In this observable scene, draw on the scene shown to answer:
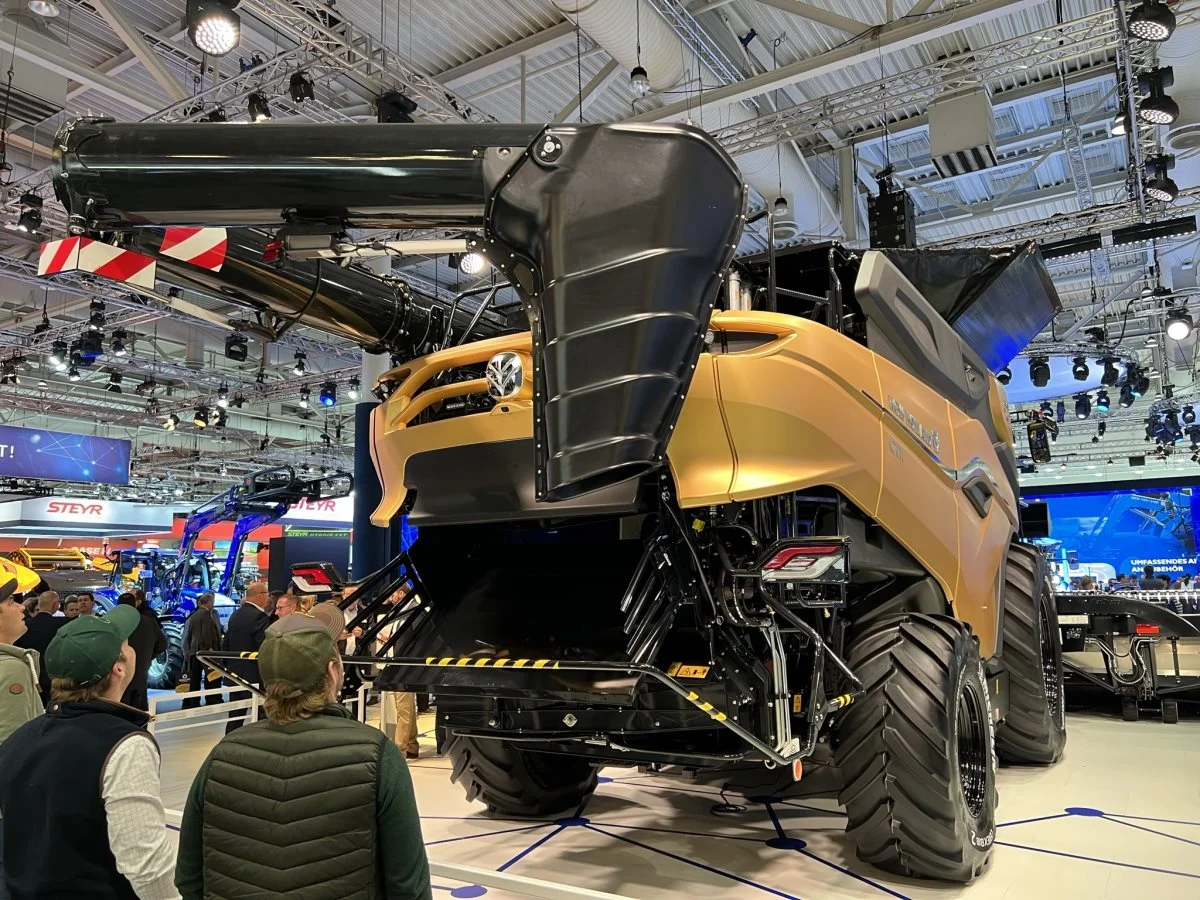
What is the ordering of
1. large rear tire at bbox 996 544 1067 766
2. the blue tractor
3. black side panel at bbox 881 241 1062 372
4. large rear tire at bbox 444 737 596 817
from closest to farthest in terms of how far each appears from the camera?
1. large rear tire at bbox 444 737 596 817
2. black side panel at bbox 881 241 1062 372
3. large rear tire at bbox 996 544 1067 766
4. the blue tractor

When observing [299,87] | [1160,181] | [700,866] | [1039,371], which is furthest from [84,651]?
[1039,371]

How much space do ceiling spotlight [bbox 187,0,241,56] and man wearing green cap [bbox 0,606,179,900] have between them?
222 inches

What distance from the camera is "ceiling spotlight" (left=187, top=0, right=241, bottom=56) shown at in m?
6.53

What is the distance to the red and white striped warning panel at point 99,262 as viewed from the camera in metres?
3.17

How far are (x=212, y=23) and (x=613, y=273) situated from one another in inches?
205

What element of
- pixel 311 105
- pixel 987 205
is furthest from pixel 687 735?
pixel 987 205

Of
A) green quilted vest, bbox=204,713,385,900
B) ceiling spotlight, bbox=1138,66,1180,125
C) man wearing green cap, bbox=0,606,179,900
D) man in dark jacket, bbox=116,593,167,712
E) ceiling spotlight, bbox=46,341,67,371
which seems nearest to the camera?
green quilted vest, bbox=204,713,385,900

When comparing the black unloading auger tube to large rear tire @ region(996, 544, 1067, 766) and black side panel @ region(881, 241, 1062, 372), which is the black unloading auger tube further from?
large rear tire @ region(996, 544, 1067, 766)

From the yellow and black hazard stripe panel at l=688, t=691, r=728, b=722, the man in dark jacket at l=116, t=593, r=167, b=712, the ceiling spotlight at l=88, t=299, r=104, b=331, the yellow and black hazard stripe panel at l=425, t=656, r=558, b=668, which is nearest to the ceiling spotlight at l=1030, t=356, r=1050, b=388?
the man in dark jacket at l=116, t=593, r=167, b=712

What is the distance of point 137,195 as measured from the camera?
9.95 feet

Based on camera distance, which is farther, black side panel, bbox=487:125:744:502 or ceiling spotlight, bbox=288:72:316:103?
ceiling spotlight, bbox=288:72:316:103

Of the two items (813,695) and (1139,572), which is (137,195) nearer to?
(813,695)

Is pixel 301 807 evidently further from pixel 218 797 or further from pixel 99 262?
pixel 99 262

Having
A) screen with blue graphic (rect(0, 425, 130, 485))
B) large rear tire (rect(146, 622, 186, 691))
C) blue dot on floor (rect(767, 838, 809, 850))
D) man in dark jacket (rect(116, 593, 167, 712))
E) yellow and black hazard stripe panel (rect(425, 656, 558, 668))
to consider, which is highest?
screen with blue graphic (rect(0, 425, 130, 485))
